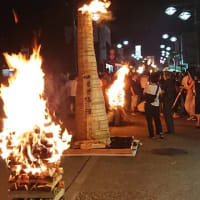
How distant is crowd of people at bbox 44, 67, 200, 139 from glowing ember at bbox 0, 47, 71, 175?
566 cm

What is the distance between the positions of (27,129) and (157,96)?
20.5ft

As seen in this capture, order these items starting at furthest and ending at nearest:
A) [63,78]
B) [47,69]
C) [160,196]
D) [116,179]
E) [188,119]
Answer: [47,69]
[63,78]
[188,119]
[116,179]
[160,196]

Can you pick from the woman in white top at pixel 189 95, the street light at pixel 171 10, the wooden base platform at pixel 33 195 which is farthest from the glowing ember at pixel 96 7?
the street light at pixel 171 10

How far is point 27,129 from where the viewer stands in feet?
17.3

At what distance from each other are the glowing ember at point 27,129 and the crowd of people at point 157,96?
5.66 m

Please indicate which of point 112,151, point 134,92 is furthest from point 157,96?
point 134,92

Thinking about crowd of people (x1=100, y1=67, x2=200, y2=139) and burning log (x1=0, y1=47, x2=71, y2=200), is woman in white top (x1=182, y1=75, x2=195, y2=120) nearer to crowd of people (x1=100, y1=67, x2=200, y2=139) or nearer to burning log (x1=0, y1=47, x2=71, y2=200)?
crowd of people (x1=100, y1=67, x2=200, y2=139)

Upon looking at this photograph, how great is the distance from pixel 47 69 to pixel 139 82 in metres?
13.0

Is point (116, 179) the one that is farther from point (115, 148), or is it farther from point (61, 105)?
point (61, 105)

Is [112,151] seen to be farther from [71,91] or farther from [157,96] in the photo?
[71,91]

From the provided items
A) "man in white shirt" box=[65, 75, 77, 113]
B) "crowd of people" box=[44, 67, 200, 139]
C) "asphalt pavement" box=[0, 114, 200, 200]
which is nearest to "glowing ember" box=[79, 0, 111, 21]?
"crowd of people" box=[44, 67, 200, 139]

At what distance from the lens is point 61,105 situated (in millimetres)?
18031

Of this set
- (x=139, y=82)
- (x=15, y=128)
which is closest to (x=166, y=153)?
(x=15, y=128)

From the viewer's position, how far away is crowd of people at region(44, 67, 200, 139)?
11.0 meters
